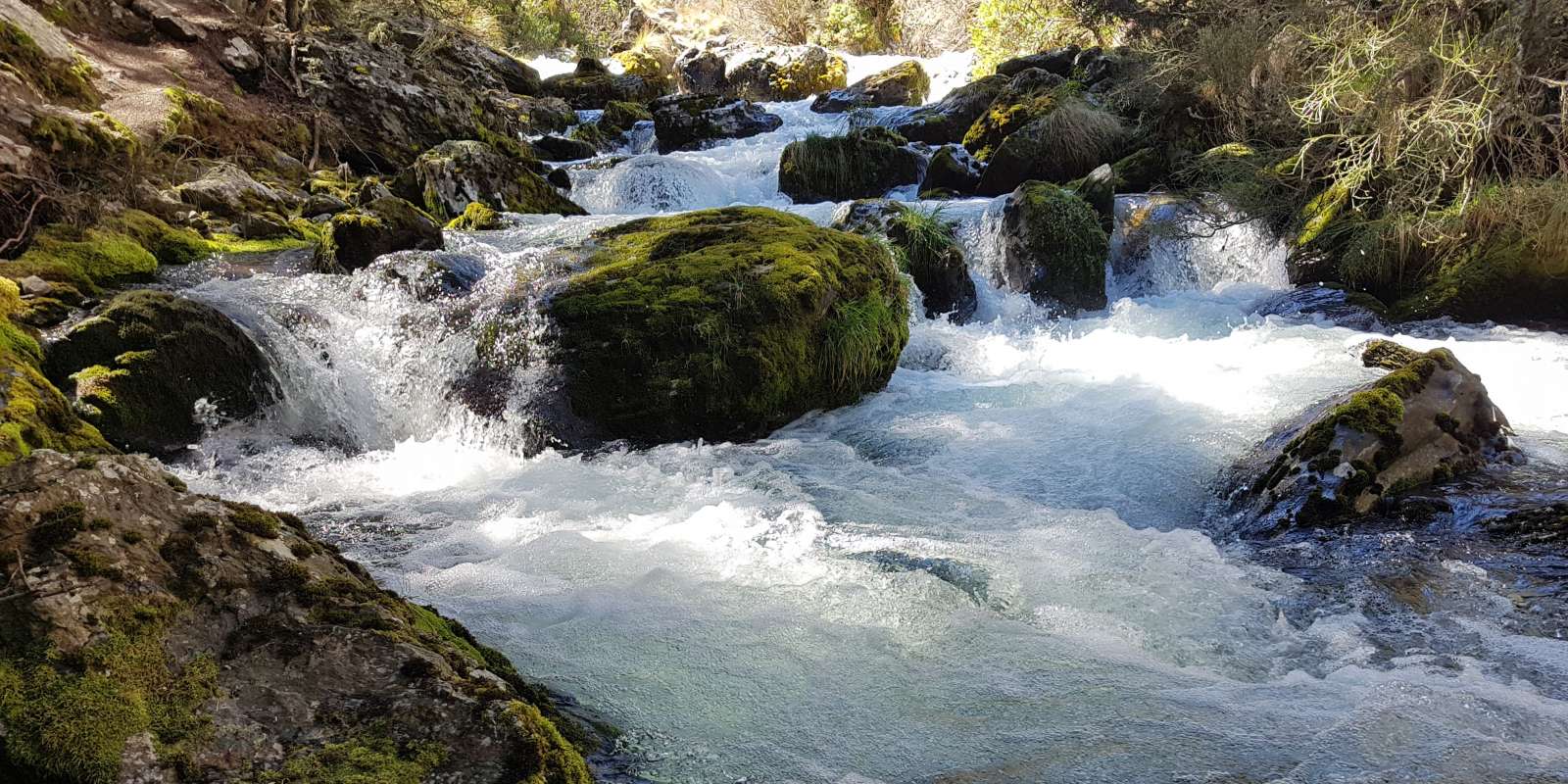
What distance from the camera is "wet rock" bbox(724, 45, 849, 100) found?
78.5 feet

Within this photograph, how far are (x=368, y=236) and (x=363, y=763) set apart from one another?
6546 mm

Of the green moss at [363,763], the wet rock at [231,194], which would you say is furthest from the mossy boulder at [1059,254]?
the green moss at [363,763]

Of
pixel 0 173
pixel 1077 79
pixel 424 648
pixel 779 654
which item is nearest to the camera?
pixel 424 648

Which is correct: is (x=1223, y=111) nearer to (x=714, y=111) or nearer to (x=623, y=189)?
(x=623, y=189)

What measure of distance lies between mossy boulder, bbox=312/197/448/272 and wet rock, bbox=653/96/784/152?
1027 cm

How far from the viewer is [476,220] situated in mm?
9570

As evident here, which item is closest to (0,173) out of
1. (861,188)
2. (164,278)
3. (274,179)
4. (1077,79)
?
(164,278)

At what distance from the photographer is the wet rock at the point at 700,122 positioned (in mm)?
17797

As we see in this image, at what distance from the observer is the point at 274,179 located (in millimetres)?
10773

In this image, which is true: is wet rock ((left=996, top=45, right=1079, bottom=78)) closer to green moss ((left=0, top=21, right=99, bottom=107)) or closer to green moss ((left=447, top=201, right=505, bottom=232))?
green moss ((left=447, top=201, right=505, bottom=232))

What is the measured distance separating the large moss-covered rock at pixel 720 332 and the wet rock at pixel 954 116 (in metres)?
9.59

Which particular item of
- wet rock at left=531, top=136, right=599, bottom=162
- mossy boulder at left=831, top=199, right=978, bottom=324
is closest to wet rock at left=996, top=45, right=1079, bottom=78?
wet rock at left=531, top=136, right=599, bottom=162

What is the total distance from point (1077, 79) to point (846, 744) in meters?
15.2

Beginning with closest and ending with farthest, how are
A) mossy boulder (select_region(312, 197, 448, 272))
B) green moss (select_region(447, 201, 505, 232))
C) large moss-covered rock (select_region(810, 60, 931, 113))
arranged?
mossy boulder (select_region(312, 197, 448, 272)) → green moss (select_region(447, 201, 505, 232)) → large moss-covered rock (select_region(810, 60, 931, 113))
